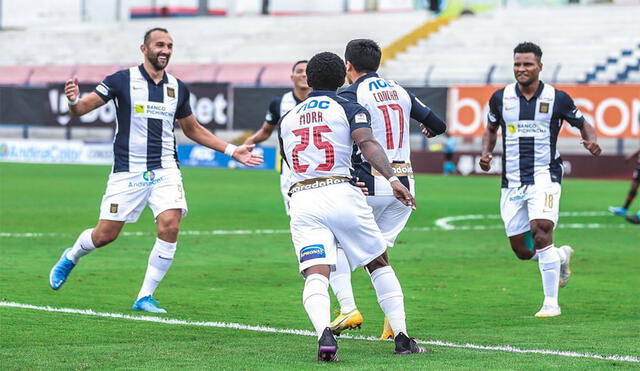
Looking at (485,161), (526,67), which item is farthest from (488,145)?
(526,67)

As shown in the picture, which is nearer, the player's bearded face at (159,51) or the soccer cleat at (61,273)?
the player's bearded face at (159,51)

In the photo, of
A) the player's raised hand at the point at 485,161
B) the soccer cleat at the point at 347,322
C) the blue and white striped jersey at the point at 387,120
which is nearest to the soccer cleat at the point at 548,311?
the player's raised hand at the point at 485,161

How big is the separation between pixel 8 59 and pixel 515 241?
158 ft

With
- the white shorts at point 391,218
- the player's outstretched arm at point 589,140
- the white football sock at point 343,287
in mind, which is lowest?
the white football sock at point 343,287

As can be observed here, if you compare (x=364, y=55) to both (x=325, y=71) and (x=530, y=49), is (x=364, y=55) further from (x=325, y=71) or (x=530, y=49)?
(x=530, y=49)

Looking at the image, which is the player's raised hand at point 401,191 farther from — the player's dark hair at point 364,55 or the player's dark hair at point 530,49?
the player's dark hair at point 530,49

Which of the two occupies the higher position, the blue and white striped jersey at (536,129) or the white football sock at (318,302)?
the blue and white striped jersey at (536,129)

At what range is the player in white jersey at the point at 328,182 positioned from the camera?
7.75 m

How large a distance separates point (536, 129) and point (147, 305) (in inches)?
142

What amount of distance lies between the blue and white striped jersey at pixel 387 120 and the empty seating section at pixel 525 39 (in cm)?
3164

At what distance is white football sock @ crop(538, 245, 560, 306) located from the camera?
10438mm

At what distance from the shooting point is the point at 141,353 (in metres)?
7.97

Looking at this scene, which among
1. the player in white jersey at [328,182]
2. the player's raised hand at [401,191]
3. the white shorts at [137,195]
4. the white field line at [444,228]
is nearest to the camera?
the player's raised hand at [401,191]

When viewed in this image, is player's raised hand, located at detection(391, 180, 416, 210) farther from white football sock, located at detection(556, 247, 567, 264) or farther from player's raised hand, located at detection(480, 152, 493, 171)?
white football sock, located at detection(556, 247, 567, 264)
